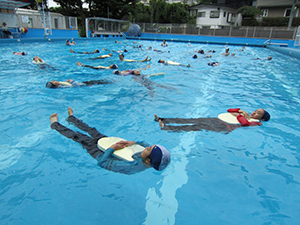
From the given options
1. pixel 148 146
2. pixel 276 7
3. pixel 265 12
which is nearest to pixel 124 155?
pixel 148 146

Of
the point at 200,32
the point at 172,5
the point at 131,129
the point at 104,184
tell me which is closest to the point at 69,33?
the point at 200,32

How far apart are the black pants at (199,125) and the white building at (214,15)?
128 feet

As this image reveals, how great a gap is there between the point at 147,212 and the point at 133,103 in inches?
156

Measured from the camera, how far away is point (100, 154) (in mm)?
3609

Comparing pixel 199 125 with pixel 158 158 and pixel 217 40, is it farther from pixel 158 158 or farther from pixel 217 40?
pixel 217 40

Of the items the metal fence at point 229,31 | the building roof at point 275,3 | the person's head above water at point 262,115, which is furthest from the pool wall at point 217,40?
the person's head above water at point 262,115

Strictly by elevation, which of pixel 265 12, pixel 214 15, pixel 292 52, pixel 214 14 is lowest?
pixel 292 52

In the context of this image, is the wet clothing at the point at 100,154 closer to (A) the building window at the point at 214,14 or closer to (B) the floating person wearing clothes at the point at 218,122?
(B) the floating person wearing clothes at the point at 218,122

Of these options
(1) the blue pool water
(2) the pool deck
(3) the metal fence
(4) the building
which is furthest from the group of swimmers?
(4) the building

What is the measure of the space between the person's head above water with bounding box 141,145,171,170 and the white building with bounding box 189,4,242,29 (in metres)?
40.9

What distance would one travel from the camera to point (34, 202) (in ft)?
9.00

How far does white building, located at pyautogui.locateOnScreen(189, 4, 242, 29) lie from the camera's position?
1602 inches

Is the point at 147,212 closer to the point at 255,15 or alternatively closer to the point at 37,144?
the point at 37,144

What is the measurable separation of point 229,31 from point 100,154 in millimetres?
32462
